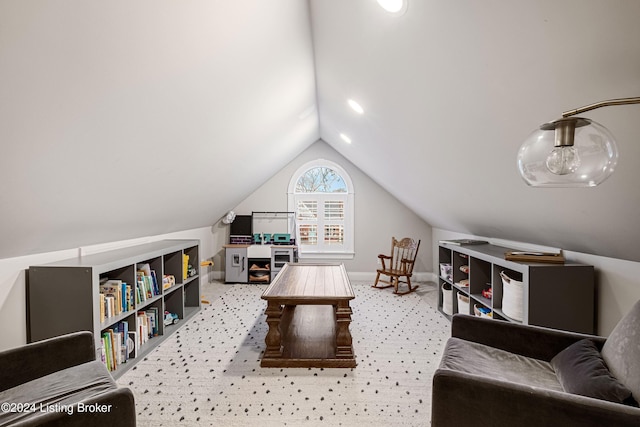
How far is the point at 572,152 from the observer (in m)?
0.88

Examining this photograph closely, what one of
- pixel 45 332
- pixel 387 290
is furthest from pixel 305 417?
pixel 387 290

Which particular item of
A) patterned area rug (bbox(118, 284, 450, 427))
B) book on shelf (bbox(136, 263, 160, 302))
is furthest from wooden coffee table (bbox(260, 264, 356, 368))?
book on shelf (bbox(136, 263, 160, 302))

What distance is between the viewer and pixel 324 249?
6172 mm

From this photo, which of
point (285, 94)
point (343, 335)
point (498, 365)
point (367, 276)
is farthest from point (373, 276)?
point (498, 365)

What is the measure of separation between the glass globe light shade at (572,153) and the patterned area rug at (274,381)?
69.2 inches

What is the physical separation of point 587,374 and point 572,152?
116cm

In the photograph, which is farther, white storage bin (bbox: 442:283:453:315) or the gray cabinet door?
the gray cabinet door

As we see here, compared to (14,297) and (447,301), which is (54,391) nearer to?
(14,297)

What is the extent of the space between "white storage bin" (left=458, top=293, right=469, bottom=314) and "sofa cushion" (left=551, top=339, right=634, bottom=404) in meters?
1.80

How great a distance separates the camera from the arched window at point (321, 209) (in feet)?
19.9

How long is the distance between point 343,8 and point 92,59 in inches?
53.0

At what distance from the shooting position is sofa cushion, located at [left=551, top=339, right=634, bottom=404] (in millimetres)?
1286

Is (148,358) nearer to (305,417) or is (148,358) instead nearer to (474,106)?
(305,417)

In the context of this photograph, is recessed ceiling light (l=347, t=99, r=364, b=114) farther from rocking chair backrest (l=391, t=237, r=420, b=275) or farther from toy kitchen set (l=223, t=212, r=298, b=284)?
toy kitchen set (l=223, t=212, r=298, b=284)
